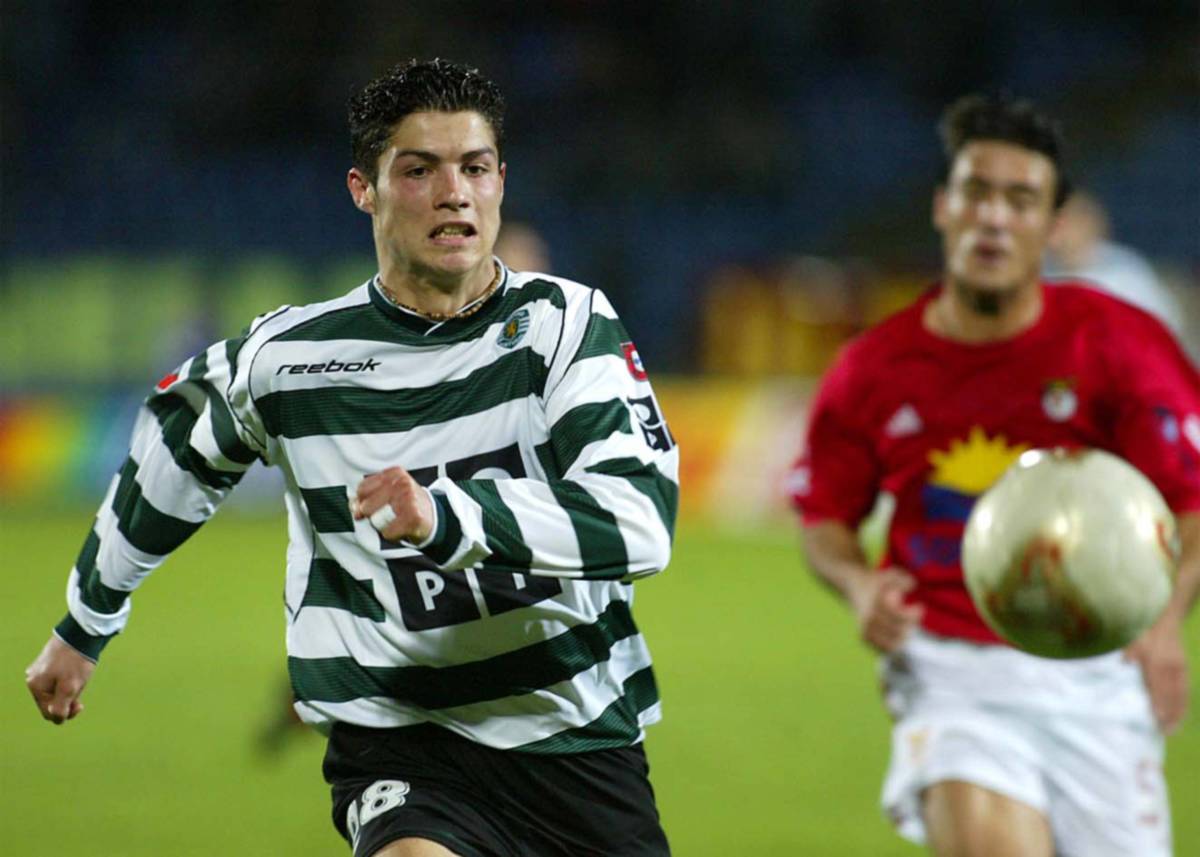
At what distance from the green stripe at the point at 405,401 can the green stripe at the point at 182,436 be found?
0.26m

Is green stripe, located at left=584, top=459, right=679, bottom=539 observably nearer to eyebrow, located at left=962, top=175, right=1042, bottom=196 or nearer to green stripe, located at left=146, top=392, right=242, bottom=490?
green stripe, located at left=146, top=392, right=242, bottom=490

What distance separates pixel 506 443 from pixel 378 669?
48cm

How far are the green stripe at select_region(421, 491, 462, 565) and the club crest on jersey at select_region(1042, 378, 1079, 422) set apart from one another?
202 cm

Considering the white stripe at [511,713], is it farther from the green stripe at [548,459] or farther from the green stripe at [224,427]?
the green stripe at [224,427]

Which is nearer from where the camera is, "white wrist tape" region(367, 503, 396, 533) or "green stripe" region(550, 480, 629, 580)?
"white wrist tape" region(367, 503, 396, 533)

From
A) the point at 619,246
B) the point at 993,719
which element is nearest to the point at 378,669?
the point at 993,719

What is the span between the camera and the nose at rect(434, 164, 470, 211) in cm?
351

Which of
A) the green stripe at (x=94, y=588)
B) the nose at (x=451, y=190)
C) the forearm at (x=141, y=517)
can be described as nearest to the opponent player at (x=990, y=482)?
the nose at (x=451, y=190)

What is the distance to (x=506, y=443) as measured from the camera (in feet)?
11.5

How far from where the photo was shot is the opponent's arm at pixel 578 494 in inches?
117

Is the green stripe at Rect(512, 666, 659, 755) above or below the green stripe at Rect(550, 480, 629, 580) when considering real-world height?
below

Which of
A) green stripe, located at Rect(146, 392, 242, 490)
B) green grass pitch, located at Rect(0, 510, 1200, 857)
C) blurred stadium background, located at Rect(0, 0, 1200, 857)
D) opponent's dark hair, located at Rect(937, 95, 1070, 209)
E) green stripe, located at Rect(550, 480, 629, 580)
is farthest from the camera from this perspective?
blurred stadium background, located at Rect(0, 0, 1200, 857)

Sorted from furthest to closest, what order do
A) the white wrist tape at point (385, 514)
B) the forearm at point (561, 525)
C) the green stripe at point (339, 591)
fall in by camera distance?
the green stripe at point (339, 591) → the forearm at point (561, 525) → the white wrist tape at point (385, 514)

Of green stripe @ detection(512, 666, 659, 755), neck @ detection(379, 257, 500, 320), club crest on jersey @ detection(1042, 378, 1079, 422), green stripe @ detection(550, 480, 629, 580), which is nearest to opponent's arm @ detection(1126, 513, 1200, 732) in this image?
club crest on jersey @ detection(1042, 378, 1079, 422)
